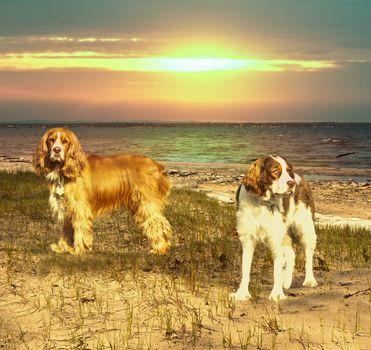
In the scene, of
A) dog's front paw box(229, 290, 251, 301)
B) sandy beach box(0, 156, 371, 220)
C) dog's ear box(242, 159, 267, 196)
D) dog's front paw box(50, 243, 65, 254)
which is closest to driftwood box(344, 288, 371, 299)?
dog's front paw box(229, 290, 251, 301)

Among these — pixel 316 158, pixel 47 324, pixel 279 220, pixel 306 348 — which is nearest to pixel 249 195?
pixel 279 220

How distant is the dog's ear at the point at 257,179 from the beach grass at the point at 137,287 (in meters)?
1.34

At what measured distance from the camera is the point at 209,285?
27.2 feet

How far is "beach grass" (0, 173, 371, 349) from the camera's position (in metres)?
6.32

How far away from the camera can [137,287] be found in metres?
7.91

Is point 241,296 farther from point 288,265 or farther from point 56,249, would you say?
point 56,249

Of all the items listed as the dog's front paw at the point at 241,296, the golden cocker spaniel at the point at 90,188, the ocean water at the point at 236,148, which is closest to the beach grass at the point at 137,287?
the dog's front paw at the point at 241,296

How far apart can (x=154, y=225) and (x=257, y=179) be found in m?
3.34

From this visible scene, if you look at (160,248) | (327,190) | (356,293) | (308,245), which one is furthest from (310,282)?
(327,190)

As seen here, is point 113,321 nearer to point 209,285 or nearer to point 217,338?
point 217,338

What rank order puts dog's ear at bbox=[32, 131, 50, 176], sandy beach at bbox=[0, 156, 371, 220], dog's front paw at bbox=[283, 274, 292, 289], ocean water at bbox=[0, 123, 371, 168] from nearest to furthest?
dog's front paw at bbox=[283, 274, 292, 289] → dog's ear at bbox=[32, 131, 50, 176] → sandy beach at bbox=[0, 156, 371, 220] → ocean water at bbox=[0, 123, 371, 168]

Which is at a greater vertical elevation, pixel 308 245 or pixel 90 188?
pixel 90 188

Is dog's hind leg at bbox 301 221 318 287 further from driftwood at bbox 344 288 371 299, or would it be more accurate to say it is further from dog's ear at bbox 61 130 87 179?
dog's ear at bbox 61 130 87 179

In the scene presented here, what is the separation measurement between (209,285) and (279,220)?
4.84ft
